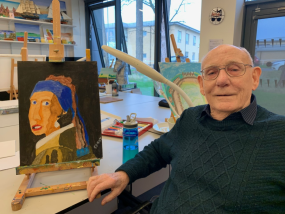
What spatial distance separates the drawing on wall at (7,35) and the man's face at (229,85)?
5.00m

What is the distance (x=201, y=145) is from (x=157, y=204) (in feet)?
1.07

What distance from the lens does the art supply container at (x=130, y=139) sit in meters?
1.04

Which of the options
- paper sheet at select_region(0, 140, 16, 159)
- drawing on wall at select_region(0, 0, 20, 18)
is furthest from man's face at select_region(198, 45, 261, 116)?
drawing on wall at select_region(0, 0, 20, 18)

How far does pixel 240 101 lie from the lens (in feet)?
2.77

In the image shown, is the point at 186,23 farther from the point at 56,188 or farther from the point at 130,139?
the point at 56,188

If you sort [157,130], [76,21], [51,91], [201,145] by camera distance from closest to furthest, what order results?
[201,145]
[51,91]
[157,130]
[76,21]

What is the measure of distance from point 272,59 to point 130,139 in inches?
106

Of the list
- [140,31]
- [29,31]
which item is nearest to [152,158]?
[140,31]

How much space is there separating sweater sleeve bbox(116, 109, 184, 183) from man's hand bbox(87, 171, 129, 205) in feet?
0.13

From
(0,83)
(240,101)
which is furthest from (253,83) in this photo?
(0,83)

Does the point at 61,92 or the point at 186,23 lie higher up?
the point at 186,23

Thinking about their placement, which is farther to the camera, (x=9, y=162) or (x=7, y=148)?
Result: (x=7, y=148)

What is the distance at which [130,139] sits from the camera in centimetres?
106

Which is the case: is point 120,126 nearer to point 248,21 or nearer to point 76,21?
point 248,21
